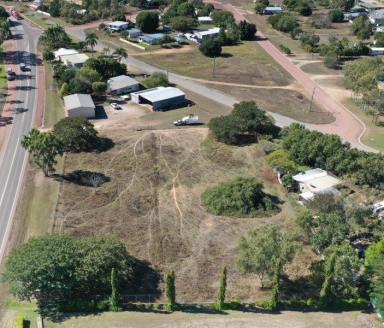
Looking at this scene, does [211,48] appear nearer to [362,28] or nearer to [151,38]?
[151,38]

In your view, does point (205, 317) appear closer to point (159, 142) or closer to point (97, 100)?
point (159, 142)

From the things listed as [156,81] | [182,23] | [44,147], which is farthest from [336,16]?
[44,147]

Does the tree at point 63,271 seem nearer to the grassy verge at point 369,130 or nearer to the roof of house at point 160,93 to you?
the roof of house at point 160,93

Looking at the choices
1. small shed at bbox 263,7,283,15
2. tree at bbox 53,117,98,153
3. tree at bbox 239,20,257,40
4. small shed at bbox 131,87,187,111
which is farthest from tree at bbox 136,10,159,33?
tree at bbox 53,117,98,153

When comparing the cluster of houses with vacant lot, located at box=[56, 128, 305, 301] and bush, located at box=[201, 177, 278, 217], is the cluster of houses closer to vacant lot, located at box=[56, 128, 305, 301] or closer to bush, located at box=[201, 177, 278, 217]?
vacant lot, located at box=[56, 128, 305, 301]

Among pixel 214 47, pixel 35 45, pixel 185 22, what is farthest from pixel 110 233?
pixel 185 22

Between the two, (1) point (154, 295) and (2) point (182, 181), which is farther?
(2) point (182, 181)
